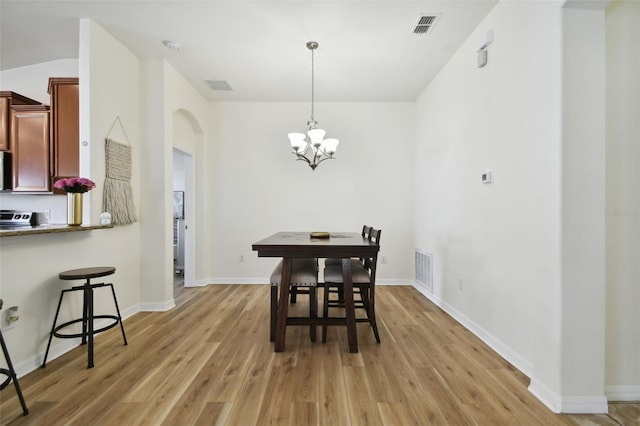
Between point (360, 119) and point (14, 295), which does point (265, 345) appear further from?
point (360, 119)

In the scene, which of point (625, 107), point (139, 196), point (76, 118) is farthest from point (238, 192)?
point (625, 107)

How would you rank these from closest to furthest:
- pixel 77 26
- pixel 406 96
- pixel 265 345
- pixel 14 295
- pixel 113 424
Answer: pixel 113 424 → pixel 14 295 → pixel 265 345 → pixel 77 26 → pixel 406 96

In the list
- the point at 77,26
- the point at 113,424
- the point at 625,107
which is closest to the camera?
the point at 113,424

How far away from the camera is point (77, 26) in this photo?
107 inches

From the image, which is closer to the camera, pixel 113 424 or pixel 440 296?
pixel 113 424

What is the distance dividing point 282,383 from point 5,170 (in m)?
3.84

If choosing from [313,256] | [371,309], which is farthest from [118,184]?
[371,309]

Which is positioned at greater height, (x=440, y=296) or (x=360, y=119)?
(x=360, y=119)

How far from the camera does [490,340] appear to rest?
241 cm

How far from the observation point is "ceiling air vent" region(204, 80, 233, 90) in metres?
3.87

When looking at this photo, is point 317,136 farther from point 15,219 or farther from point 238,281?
point 15,219

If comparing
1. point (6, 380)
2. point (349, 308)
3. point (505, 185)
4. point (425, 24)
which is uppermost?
point (425, 24)

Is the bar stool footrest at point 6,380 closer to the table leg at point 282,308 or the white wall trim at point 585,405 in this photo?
the table leg at point 282,308

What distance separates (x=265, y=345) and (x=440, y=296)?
7.35 ft
